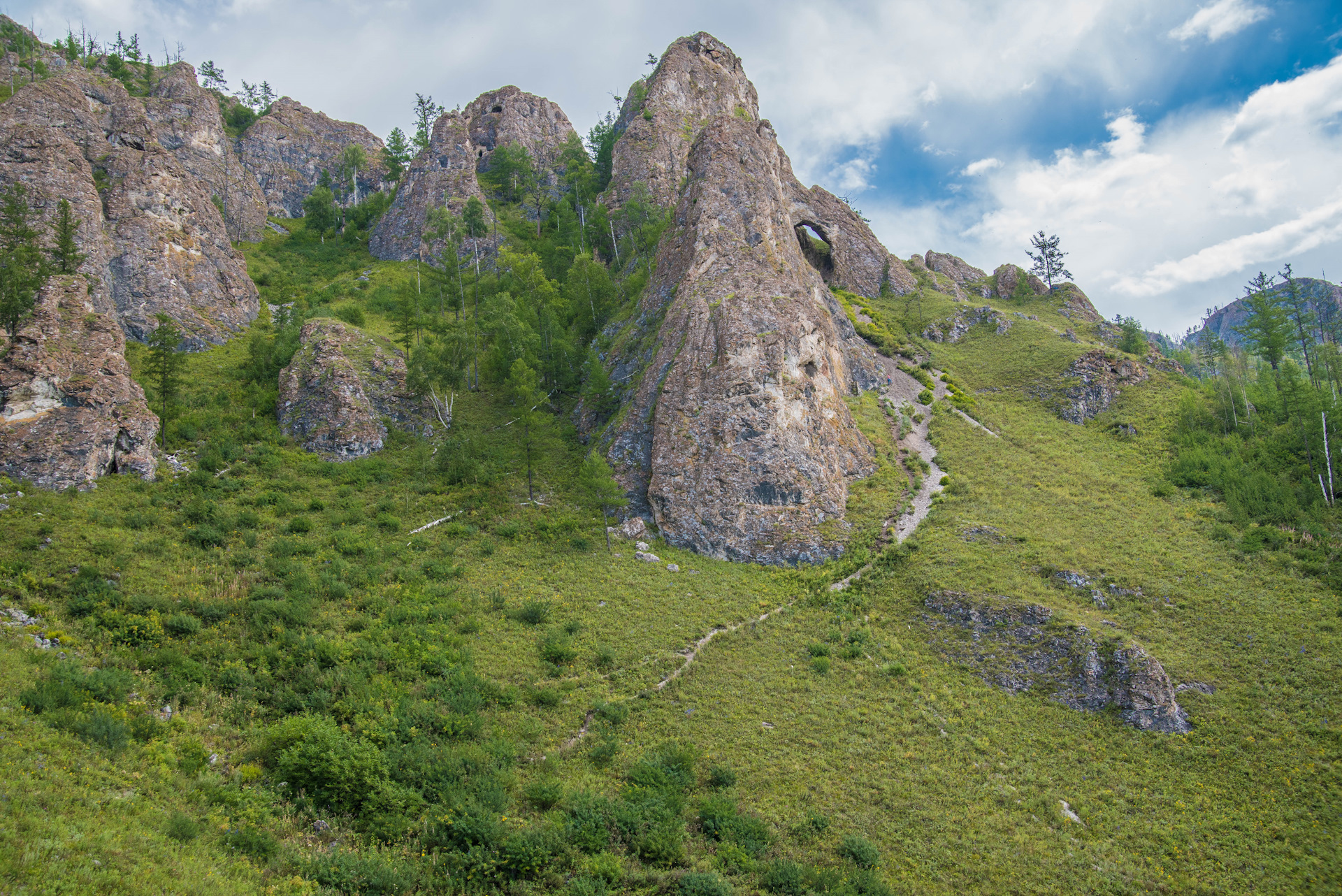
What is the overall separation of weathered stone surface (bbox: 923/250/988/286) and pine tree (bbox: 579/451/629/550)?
89.9 m

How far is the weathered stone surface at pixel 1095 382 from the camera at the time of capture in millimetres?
60656

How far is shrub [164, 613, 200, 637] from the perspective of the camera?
22172 millimetres

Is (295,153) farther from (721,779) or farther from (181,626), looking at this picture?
(721,779)

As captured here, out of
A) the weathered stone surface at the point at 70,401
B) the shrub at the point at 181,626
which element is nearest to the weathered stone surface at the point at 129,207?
the weathered stone surface at the point at 70,401

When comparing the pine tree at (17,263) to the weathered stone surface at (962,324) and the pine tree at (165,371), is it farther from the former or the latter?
the weathered stone surface at (962,324)

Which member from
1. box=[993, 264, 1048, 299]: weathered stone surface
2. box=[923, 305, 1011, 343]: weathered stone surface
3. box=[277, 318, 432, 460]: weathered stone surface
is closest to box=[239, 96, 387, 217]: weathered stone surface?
box=[277, 318, 432, 460]: weathered stone surface

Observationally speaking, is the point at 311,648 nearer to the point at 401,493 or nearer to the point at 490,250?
the point at 401,493

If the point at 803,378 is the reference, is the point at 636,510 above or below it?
below

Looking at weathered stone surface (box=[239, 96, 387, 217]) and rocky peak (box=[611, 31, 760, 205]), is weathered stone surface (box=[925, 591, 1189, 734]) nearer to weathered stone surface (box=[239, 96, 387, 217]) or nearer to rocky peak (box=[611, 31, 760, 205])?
rocky peak (box=[611, 31, 760, 205])

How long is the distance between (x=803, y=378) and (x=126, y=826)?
4406 centimetres

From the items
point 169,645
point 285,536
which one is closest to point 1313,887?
point 169,645

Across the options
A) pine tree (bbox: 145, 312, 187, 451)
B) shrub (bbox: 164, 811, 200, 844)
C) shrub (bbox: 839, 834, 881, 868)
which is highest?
pine tree (bbox: 145, 312, 187, 451)

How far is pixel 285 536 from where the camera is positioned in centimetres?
3253

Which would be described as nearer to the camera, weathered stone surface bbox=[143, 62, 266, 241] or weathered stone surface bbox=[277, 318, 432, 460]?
weathered stone surface bbox=[277, 318, 432, 460]
